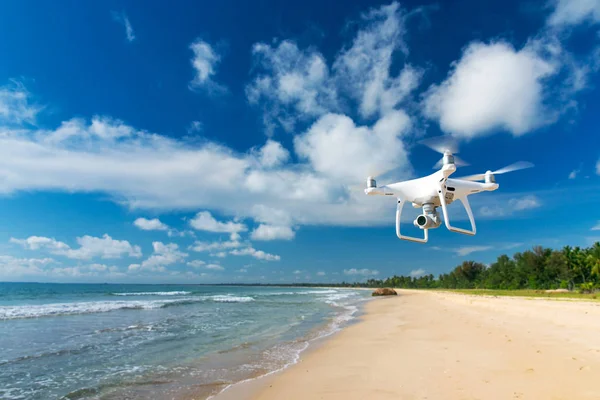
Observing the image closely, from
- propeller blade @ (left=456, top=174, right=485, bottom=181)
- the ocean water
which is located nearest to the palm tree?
the ocean water

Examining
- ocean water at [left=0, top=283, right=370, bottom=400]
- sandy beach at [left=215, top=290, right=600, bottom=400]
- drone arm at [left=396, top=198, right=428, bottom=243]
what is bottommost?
ocean water at [left=0, top=283, right=370, bottom=400]

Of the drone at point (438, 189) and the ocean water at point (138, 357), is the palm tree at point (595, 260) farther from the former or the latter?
the drone at point (438, 189)

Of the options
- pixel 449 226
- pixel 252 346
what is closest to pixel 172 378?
pixel 252 346

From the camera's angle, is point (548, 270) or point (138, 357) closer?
point (138, 357)

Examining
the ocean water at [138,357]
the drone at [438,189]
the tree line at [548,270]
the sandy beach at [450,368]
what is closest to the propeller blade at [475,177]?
the drone at [438,189]

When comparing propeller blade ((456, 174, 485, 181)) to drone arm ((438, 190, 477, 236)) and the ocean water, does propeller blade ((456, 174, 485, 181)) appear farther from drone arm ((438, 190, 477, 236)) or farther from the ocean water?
the ocean water

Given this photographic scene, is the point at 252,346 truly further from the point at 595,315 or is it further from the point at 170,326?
the point at 595,315

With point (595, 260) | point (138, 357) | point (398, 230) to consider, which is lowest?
point (138, 357)

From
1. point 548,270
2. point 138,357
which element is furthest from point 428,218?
point 548,270

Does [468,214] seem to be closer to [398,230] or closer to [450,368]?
[398,230]
